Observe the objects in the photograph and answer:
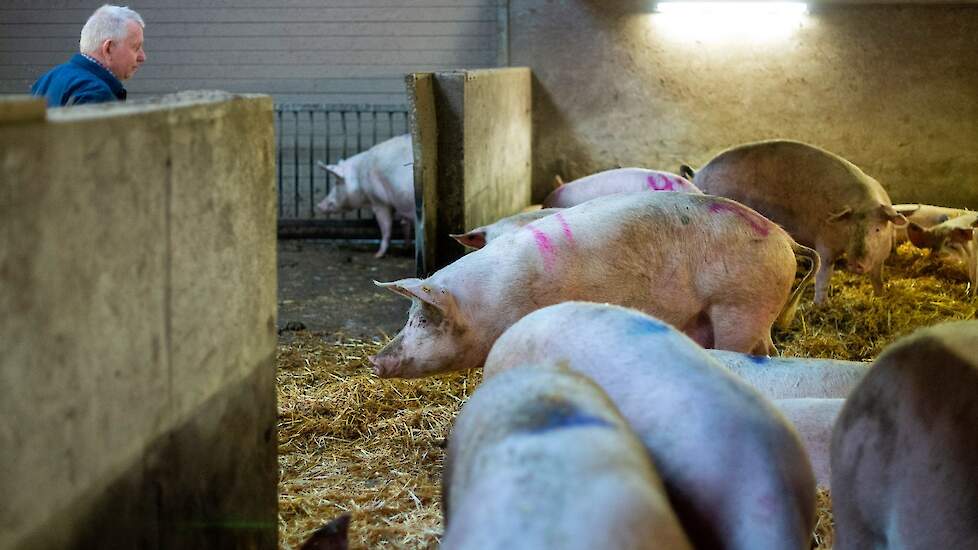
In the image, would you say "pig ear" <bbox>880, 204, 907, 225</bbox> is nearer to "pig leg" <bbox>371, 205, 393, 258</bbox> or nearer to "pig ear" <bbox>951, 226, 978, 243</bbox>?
"pig ear" <bbox>951, 226, 978, 243</bbox>

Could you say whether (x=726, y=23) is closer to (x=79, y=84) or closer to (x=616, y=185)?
(x=616, y=185)

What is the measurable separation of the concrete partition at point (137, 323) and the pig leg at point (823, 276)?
213 inches

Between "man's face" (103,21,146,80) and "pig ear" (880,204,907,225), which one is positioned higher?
"man's face" (103,21,146,80)

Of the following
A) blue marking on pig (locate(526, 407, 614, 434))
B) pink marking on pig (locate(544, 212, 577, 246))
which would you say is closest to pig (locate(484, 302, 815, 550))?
blue marking on pig (locate(526, 407, 614, 434))

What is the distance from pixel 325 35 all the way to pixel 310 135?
3.64 feet

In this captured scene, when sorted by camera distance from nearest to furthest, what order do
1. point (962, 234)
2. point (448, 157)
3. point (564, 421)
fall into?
point (564, 421) < point (448, 157) < point (962, 234)

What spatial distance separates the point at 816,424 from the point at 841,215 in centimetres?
433

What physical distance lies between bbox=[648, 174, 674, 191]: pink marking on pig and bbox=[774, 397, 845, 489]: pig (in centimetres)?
433

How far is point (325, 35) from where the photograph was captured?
1167cm

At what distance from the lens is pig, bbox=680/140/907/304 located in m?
7.82

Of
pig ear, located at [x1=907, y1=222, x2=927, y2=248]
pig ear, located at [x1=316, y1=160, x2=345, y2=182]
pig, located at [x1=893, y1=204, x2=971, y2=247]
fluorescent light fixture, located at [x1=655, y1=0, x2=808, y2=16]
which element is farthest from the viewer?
pig ear, located at [x1=316, y1=160, x2=345, y2=182]

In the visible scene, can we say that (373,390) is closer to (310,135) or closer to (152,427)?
(152,427)

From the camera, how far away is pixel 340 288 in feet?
29.0

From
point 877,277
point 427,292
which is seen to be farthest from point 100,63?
point 877,277
